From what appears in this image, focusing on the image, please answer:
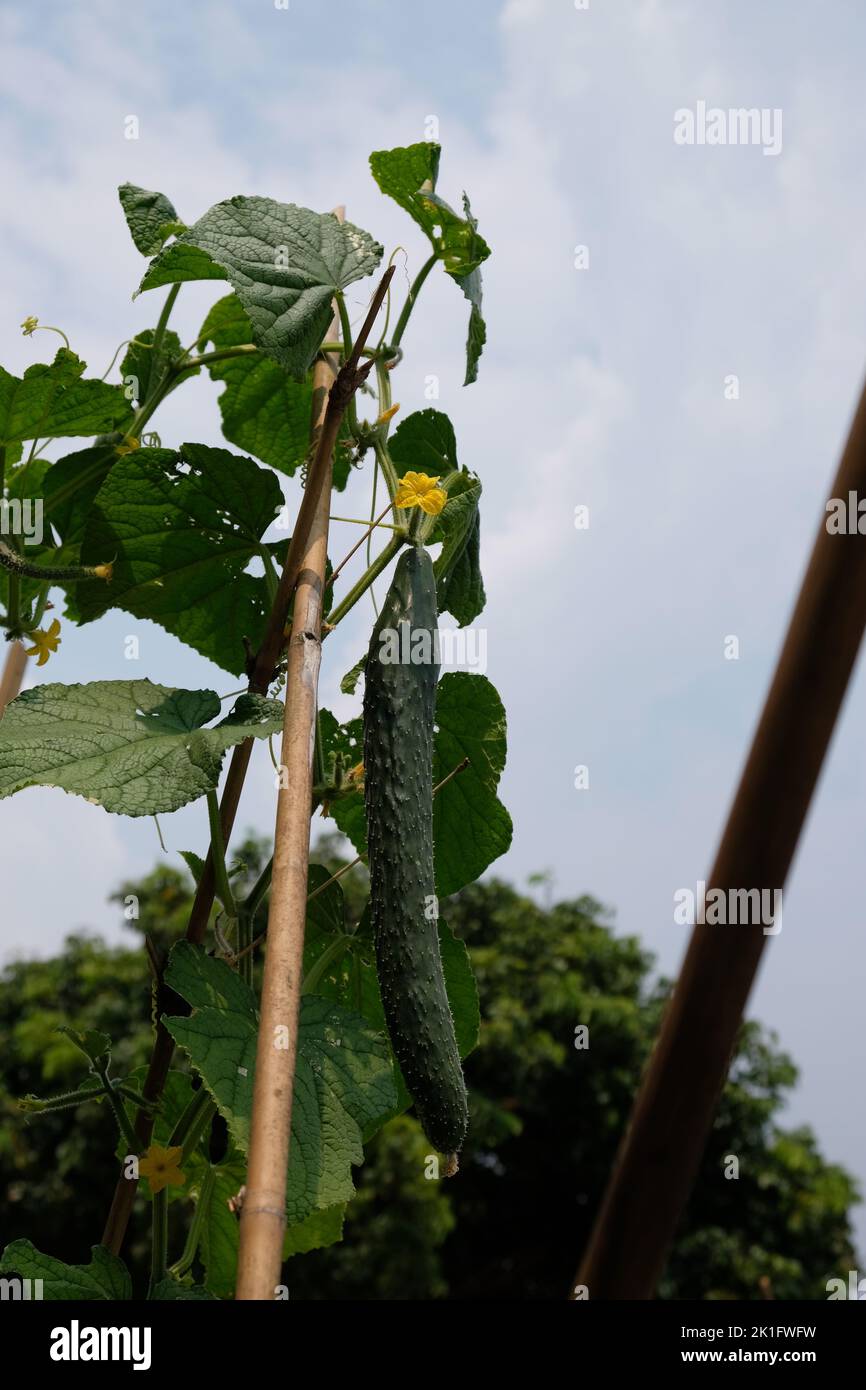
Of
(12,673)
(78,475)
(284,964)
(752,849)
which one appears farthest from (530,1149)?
(284,964)

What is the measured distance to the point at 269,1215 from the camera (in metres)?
0.44

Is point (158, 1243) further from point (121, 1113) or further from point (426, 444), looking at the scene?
point (426, 444)

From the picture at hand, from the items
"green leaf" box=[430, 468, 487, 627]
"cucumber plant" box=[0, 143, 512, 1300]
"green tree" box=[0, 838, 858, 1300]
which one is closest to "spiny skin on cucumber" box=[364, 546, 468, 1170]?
"cucumber plant" box=[0, 143, 512, 1300]

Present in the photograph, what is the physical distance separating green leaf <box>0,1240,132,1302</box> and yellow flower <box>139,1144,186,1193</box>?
0.04m

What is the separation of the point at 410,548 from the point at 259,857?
5.85m

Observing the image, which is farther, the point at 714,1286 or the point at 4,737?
the point at 714,1286

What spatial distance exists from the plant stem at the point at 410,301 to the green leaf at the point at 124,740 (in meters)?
0.28

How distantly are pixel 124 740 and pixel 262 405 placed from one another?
0.47 meters

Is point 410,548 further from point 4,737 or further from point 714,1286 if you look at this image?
point 714,1286

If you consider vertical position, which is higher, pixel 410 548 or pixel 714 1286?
pixel 410 548

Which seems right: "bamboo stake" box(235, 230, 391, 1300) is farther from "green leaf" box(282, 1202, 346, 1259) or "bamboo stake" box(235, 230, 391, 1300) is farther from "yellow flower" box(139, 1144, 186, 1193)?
"green leaf" box(282, 1202, 346, 1259)

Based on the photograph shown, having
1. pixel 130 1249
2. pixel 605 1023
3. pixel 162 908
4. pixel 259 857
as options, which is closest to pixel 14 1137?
pixel 130 1249

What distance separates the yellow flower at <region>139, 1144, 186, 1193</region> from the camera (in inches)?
29.0
